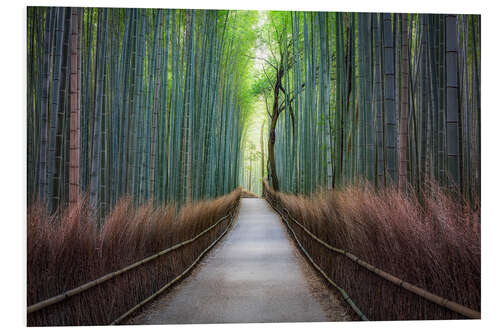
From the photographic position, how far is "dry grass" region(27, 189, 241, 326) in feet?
6.79

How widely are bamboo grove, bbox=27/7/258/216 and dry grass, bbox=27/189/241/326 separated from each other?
21cm

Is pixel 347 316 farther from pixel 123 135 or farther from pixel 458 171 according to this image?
pixel 123 135

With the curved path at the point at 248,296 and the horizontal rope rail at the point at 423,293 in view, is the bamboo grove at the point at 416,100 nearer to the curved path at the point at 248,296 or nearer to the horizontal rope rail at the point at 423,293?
the horizontal rope rail at the point at 423,293

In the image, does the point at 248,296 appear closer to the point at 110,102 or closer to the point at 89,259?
the point at 89,259

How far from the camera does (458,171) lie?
2.34m

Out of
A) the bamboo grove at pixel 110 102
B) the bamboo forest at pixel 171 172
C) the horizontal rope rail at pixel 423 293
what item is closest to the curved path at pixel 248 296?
the bamboo forest at pixel 171 172

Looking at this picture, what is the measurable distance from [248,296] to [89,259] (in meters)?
1.04

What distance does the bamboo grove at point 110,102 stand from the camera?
2.42m

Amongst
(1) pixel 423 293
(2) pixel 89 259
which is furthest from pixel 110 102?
(1) pixel 423 293

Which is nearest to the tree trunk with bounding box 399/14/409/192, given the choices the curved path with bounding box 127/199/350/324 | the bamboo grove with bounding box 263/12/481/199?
the bamboo grove with bounding box 263/12/481/199

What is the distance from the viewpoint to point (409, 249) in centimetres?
212

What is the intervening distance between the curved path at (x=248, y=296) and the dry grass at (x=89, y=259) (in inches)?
7.8

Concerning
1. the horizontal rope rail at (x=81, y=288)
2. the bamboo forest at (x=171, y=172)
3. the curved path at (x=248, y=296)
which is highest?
the bamboo forest at (x=171, y=172)
